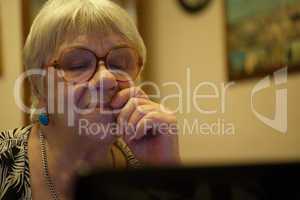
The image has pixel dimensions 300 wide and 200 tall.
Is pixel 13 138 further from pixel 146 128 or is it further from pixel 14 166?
pixel 146 128

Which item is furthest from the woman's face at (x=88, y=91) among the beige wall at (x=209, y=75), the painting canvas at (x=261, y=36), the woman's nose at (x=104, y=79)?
the painting canvas at (x=261, y=36)

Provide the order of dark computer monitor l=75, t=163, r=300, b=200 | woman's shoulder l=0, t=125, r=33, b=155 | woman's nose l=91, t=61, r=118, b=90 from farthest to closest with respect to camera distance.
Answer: woman's shoulder l=0, t=125, r=33, b=155 → woman's nose l=91, t=61, r=118, b=90 → dark computer monitor l=75, t=163, r=300, b=200

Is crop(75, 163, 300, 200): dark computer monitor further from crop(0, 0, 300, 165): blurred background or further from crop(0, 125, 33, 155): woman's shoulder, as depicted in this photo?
crop(0, 0, 300, 165): blurred background

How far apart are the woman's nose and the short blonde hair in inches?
3.2

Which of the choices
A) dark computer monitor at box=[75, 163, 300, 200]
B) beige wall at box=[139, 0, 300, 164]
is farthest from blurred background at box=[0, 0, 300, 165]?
dark computer monitor at box=[75, 163, 300, 200]

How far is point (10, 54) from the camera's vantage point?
1207 millimetres

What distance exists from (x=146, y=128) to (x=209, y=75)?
0.74 metres

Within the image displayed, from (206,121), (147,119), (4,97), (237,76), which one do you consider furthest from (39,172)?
(237,76)

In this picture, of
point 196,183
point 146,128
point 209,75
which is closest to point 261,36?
point 209,75

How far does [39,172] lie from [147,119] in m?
0.24

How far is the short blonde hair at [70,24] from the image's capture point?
0.70 metres

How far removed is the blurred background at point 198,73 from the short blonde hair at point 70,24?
0.37m

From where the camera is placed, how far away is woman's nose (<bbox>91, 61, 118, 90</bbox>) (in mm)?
639

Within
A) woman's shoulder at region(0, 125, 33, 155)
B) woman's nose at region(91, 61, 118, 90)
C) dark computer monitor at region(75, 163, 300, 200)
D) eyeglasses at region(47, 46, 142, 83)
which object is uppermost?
eyeglasses at region(47, 46, 142, 83)
